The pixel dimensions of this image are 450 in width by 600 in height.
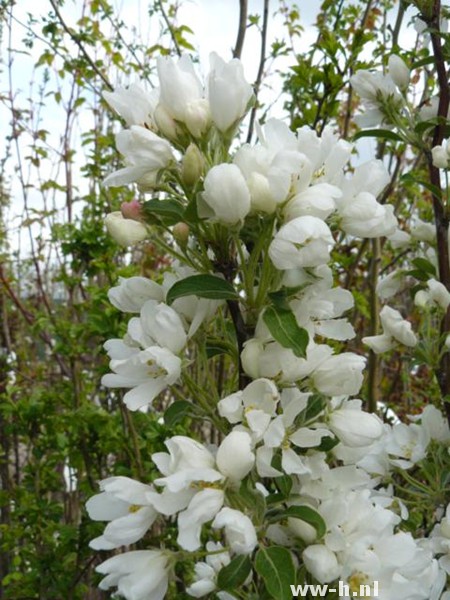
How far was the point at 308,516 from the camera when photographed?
101 centimetres

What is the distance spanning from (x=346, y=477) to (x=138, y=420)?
1.38 m

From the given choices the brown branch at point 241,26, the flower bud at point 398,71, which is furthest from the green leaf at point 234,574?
the brown branch at point 241,26

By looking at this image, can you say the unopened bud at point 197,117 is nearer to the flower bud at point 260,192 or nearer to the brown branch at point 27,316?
the flower bud at point 260,192

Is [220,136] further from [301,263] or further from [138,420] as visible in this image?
[138,420]

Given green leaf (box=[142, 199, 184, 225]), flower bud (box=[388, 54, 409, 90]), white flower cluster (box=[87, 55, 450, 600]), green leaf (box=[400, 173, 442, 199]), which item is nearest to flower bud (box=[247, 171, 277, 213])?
white flower cluster (box=[87, 55, 450, 600])

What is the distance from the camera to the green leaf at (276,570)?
3.12ft

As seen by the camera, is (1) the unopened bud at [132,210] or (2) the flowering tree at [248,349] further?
(1) the unopened bud at [132,210]

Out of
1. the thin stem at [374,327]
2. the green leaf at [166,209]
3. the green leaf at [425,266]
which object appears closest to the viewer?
the green leaf at [166,209]

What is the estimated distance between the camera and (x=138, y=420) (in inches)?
94.3

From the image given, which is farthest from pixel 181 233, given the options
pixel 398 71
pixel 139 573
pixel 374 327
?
pixel 374 327

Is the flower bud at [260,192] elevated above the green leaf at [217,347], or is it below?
above

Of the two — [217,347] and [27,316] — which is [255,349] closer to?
[217,347]

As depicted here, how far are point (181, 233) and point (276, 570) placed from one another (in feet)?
1.66

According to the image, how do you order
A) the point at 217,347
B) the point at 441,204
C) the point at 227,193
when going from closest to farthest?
the point at 227,193, the point at 217,347, the point at 441,204
